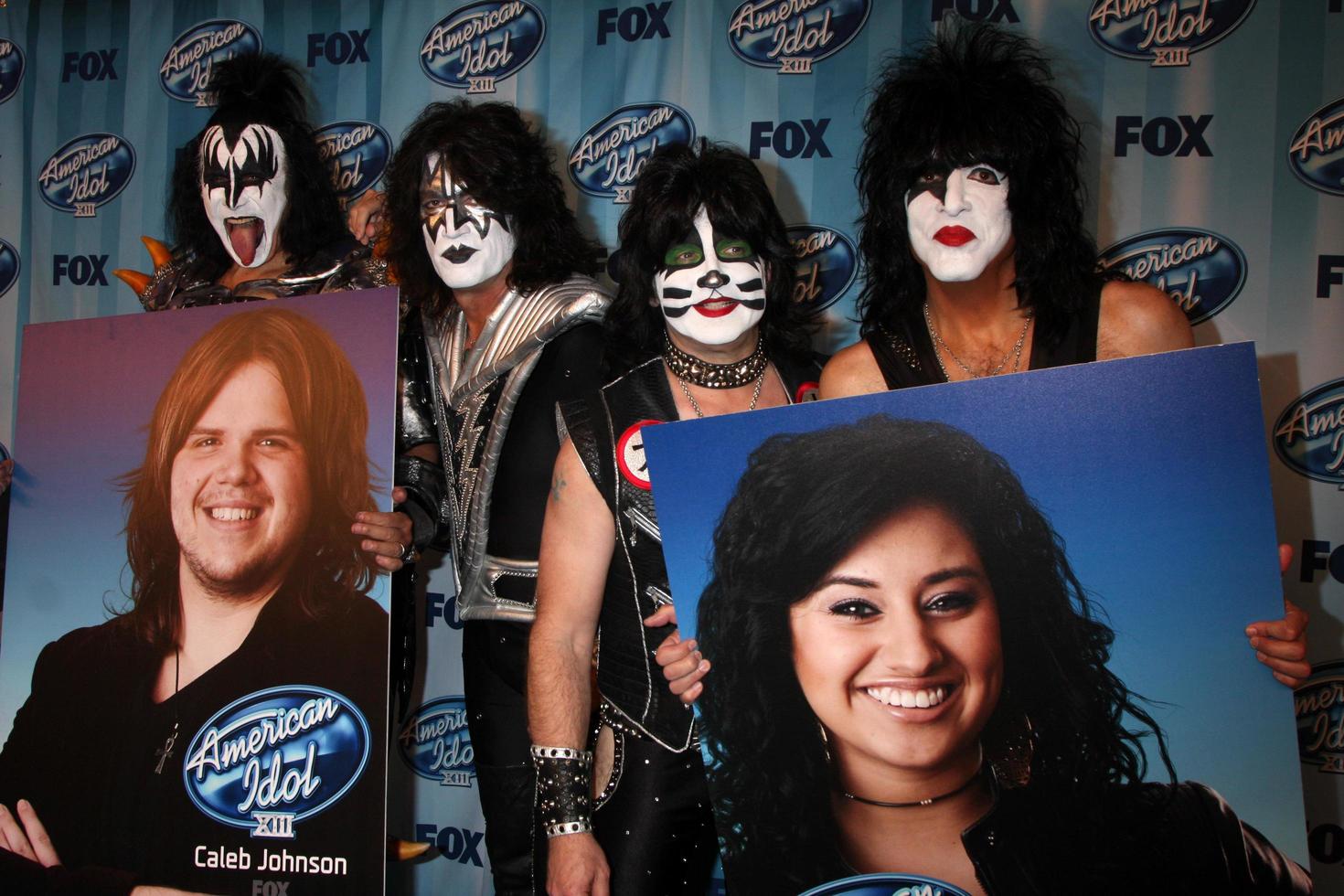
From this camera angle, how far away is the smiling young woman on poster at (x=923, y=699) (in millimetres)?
1302

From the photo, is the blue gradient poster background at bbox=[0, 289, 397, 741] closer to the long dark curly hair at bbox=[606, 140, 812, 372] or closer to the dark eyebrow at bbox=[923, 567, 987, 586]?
the long dark curly hair at bbox=[606, 140, 812, 372]

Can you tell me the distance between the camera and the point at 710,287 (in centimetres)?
187

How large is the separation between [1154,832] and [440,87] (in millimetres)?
2983

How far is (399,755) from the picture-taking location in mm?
3219

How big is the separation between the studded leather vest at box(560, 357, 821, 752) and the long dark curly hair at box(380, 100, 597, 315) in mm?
524

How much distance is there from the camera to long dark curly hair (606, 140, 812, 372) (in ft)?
6.30

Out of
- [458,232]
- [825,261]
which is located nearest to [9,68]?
[458,232]

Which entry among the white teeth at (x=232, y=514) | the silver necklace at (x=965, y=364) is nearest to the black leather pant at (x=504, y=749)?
the white teeth at (x=232, y=514)

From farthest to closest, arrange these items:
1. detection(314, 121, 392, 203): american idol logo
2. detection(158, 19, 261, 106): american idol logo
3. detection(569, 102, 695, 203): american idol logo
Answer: detection(158, 19, 261, 106): american idol logo, detection(314, 121, 392, 203): american idol logo, detection(569, 102, 695, 203): american idol logo

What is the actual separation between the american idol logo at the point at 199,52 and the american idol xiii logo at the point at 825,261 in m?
2.08

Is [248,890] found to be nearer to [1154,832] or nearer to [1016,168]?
[1154,832]

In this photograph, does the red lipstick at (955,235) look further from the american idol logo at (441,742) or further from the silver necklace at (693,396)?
the american idol logo at (441,742)

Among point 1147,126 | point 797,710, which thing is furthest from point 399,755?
point 1147,126

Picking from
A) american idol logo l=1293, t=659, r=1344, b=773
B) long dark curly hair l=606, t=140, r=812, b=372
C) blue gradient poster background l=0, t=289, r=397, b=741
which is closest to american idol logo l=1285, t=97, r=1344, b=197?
american idol logo l=1293, t=659, r=1344, b=773
